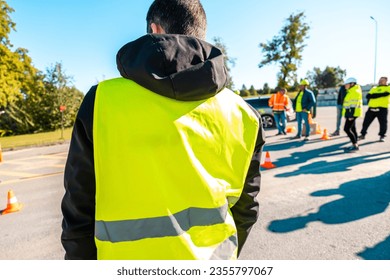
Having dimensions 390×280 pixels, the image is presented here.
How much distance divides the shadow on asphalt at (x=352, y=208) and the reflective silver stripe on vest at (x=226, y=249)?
2.23 metres

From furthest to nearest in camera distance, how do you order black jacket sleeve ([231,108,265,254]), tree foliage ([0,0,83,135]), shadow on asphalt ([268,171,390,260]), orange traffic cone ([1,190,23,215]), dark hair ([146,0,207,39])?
tree foliage ([0,0,83,135]), orange traffic cone ([1,190,23,215]), shadow on asphalt ([268,171,390,260]), black jacket sleeve ([231,108,265,254]), dark hair ([146,0,207,39])

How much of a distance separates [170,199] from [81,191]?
1.24 feet

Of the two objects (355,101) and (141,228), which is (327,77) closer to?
(355,101)

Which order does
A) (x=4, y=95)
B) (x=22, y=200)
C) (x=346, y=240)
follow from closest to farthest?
(x=346, y=240)
(x=22, y=200)
(x=4, y=95)

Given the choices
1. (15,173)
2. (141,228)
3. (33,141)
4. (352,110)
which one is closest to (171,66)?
(141,228)

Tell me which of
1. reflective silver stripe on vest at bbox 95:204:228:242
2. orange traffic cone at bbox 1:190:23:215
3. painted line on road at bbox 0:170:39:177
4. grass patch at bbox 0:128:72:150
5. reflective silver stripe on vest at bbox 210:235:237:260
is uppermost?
reflective silver stripe on vest at bbox 95:204:228:242

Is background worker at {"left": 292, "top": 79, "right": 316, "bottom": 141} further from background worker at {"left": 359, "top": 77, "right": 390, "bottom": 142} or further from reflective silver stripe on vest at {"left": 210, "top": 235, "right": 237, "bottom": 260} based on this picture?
reflective silver stripe on vest at {"left": 210, "top": 235, "right": 237, "bottom": 260}

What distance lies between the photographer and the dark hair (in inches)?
41.5

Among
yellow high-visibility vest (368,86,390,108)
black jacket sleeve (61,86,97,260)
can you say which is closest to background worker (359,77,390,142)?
yellow high-visibility vest (368,86,390,108)

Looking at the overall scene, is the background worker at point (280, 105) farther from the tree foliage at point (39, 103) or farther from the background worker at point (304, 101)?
the tree foliage at point (39, 103)
